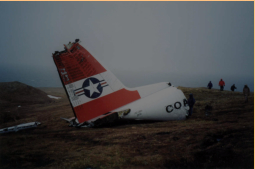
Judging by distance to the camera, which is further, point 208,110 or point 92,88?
point 208,110

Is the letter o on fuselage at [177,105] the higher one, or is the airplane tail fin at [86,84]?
the airplane tail fin at [86,84]

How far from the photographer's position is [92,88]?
22.3ft

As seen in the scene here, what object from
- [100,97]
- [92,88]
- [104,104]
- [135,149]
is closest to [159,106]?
[104,104]

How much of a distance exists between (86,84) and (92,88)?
0.34 meters

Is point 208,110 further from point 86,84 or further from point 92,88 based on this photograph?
point 86,84

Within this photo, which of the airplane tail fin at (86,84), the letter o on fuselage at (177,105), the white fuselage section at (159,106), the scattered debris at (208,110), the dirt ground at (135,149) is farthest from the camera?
the scattered debris at (208,110)

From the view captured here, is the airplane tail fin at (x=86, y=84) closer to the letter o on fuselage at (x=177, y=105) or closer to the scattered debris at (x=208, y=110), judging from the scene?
the letter o on fuselage at (x=177, y=105)

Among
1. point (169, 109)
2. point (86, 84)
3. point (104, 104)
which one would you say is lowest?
point (169, 109)

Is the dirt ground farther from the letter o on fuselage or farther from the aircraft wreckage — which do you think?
the letter o on fuselage

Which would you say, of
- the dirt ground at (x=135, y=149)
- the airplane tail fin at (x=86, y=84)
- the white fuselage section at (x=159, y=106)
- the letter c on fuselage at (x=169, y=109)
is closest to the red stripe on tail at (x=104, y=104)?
the airplane tail fin at (x=86, y=84)

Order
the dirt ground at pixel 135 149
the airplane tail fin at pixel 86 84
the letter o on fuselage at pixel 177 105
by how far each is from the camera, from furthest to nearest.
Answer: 1. the letter o on fuselage at pixel 177 105
2. the airplane tail fin at pixel 86 84
3. the dirt ground at pixel 135 149

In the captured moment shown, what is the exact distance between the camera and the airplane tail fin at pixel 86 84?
649 cm

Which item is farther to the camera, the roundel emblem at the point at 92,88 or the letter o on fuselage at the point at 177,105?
the letter o on fuselage at the point at 177,105

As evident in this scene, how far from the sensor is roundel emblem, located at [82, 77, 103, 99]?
6684 millimetres
